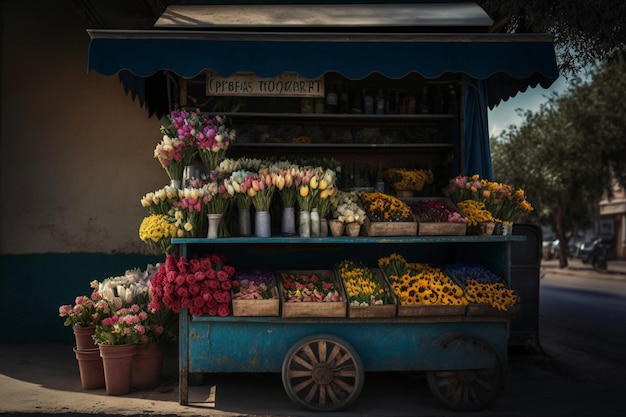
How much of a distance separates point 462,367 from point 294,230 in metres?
2.03

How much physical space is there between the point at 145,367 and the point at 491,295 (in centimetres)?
357

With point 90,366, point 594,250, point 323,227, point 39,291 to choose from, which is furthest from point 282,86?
point 594,250

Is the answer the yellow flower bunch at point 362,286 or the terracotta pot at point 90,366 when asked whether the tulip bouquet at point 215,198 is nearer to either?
the yellow flower bunch at point 362,286

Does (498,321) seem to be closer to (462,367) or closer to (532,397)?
(462,367)

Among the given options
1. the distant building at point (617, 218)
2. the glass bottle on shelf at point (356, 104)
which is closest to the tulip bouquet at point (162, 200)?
the glass bottle on shelf at point (356, 104)

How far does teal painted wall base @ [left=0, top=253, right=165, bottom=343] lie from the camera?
8594mm

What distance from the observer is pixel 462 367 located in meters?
5.71

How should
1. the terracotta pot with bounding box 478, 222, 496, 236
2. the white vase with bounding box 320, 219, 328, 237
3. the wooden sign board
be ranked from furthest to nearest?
1. the wooden sign board
2. the terracotta pot with bounding box 478, 222, 496, 236
3. the white vase with bounding box 320, 219, 328, 237

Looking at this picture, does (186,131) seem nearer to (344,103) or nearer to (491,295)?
(344,103)

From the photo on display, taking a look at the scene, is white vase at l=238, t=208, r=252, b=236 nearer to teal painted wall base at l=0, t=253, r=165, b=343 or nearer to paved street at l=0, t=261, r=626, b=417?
paved street at l=0, t=261, r=626, b=417

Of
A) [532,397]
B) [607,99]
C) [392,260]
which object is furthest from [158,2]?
[607,99]

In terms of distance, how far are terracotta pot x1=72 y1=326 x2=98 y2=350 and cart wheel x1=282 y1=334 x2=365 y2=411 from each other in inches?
87.6

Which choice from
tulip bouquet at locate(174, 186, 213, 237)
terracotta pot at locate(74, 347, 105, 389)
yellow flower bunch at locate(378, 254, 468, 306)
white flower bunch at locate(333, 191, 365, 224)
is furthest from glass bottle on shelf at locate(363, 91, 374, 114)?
terracotta pot at locate(74, 347, 105, 389)

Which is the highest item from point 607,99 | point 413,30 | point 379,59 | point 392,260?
point 607,99
